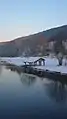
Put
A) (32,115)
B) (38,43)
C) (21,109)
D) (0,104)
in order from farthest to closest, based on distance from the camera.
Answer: (38,43)
(0,104)
(21,109)
(32,115)

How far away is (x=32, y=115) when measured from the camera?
9.68 metres

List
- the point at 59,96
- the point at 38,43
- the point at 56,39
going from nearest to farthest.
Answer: the point at 59,96 → the point at 56,39 → the point at 38,43

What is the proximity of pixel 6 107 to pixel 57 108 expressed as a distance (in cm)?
232

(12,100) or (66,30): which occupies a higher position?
(66,30)

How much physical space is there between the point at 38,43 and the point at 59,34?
49.5 meters

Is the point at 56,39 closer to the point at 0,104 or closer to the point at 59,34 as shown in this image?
the point at 59,34

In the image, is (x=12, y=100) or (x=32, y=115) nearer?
(x=32, y=115)

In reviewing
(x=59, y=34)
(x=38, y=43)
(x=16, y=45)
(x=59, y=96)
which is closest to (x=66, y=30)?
(x=59, y=34)

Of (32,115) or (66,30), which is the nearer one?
(32,115)

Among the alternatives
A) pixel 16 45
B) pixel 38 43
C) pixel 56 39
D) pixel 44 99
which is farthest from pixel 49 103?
pixel 16 45

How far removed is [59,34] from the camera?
279ft

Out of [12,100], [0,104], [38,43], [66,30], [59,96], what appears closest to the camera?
[0,104]

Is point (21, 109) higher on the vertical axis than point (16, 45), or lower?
lower

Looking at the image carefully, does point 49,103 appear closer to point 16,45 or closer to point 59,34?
point 59,34
